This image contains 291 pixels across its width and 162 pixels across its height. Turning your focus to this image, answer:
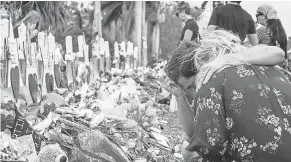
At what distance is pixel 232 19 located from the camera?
15.5 ft

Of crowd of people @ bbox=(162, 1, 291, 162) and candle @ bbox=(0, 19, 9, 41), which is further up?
candle @ bbox=(0, 19, 9, 41)

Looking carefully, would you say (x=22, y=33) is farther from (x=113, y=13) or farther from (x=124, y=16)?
(x=113, y=13)

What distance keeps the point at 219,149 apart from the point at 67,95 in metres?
3.10

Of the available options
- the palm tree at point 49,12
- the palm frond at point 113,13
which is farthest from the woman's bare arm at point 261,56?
the palm frond at point 113,13

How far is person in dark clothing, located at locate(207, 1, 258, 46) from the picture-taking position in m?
4.70

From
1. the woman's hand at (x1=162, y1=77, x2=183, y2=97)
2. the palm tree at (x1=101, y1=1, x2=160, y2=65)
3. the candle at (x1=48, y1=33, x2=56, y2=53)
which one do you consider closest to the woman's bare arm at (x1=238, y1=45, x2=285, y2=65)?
the woman's hand at (x1=162, y1=77, x2=183, y2=97)

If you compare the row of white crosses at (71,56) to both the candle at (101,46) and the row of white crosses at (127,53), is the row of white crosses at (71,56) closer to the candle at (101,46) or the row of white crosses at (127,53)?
the candle at (101,46)

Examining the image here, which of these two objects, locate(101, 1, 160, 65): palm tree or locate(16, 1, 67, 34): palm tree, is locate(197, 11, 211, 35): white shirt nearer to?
locate(16, 1, 67, 34): palm tree

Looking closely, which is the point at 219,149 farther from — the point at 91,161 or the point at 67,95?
the point at 67,95

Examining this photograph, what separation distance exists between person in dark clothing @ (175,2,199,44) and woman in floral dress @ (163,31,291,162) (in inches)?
139

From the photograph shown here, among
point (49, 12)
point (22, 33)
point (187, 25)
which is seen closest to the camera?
point (22, 33)

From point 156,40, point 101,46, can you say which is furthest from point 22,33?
point 156,40

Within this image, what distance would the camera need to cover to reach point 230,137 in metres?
1.88

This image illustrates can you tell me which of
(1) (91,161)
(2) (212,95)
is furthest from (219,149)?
(1) (91,161)
